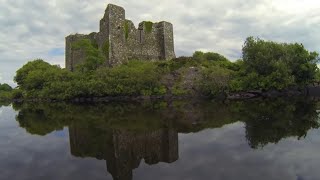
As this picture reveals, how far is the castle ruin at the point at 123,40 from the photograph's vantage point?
42156 mm

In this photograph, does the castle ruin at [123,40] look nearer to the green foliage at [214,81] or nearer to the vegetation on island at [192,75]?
the vegetation on island at [192,75]

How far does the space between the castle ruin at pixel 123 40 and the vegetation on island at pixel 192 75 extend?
1.39 metres

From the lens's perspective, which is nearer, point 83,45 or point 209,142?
point 209,142

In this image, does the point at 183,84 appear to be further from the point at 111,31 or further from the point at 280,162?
the point at 280,162

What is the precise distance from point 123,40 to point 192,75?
982 cm

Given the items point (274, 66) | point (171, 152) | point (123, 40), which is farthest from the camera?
point (123, 40)

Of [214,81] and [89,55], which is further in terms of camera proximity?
[89,55]

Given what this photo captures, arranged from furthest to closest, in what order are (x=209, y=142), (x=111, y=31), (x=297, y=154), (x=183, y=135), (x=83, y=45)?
1. (x=83, y=45)
2. (x=111, y=31)
3. (x=183, y=135)
4. (x=209, y=142)
5. (x=297, y=154)

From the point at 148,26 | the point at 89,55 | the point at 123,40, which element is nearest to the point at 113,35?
the point at 123,40

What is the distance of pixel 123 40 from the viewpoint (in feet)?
142

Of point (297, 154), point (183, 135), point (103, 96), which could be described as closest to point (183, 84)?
point (103, 96)

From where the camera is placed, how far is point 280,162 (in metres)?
Result: 7.81

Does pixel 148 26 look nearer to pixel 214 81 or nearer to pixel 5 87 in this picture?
pixel 214 81

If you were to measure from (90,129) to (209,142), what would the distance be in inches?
236
